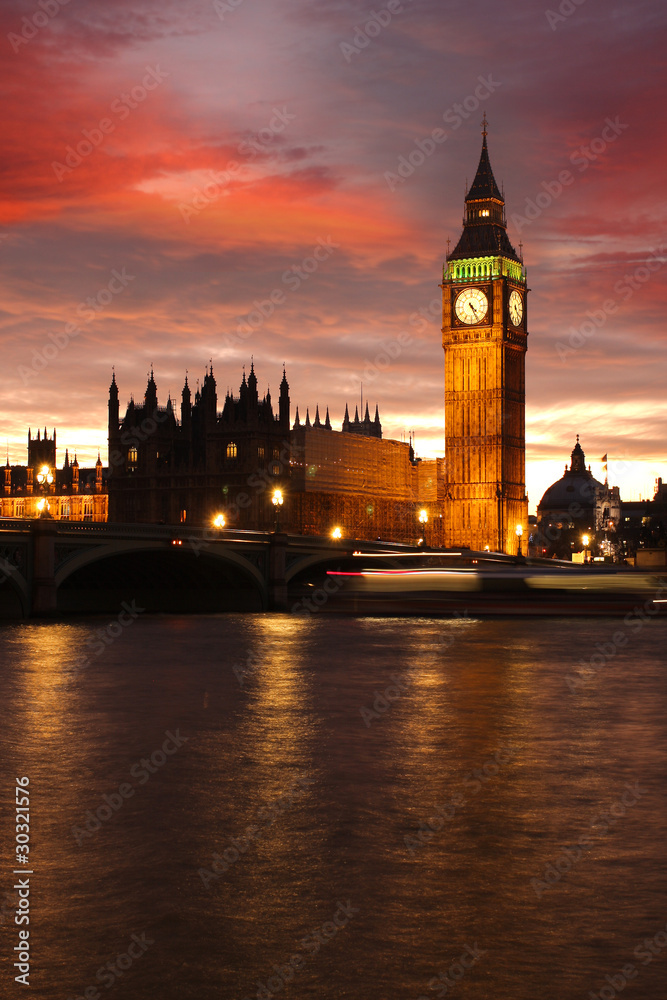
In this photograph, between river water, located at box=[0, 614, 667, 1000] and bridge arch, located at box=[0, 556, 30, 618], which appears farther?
bridge arch, located at box=[0, 556, 30, 618]

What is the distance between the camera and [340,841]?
505 inches

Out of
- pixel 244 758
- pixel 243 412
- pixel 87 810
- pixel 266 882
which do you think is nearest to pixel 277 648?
pixel 244 758

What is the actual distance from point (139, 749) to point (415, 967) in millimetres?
10596

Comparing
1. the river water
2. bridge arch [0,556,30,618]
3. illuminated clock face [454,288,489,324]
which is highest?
illuminated clock face [454,288,489,324]

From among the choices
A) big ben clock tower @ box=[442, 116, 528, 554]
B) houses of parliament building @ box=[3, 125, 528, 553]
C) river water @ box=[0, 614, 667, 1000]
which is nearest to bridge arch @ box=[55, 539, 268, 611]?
river water @ box=[0, 614, 667, 1000]

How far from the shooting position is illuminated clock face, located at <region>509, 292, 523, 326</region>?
6176 inches

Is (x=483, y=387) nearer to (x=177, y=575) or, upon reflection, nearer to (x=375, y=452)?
(x=375, y=452)

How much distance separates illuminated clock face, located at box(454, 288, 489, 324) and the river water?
426 ft

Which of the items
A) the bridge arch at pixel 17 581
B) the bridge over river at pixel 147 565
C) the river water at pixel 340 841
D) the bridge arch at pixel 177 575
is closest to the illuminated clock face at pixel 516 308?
the bridge over river at pixel 147 565

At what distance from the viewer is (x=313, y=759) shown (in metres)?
18.2

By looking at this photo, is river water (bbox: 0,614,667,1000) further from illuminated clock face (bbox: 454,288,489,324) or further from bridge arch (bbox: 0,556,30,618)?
illuminated clock face (bbox: 454,288,489,324)

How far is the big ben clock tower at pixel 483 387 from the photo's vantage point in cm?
15362

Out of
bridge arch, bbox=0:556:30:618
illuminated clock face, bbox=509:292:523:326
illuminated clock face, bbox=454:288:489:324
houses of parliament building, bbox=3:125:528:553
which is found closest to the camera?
bridge arch, bbox=0:556:30:618

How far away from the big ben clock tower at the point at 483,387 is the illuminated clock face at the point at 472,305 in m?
0.12
